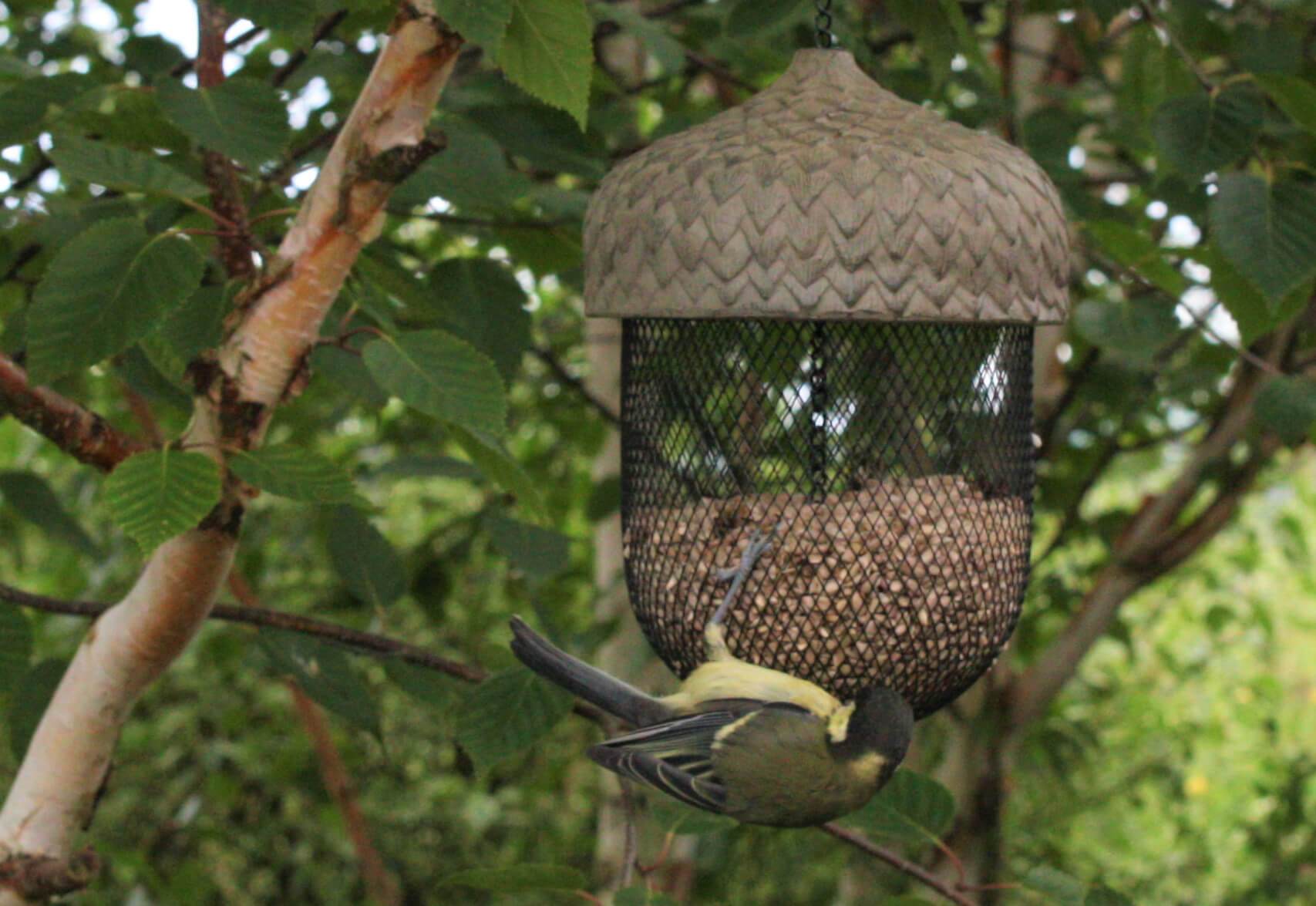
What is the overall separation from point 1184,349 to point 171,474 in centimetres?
278

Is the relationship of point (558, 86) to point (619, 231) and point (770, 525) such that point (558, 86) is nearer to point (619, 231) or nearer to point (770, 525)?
point (619, 231)

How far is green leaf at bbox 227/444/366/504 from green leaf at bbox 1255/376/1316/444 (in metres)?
1.36

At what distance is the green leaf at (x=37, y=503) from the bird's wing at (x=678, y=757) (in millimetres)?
1135

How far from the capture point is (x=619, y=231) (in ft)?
4.89

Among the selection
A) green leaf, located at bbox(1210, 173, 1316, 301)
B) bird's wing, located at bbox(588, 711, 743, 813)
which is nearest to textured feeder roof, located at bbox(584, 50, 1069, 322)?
Answer: green leaf, located at bbox(1210, 173, 1316, 301)

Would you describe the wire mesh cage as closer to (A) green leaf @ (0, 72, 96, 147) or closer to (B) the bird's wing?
(B) the bird's wing

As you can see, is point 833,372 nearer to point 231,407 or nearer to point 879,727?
point 879,727

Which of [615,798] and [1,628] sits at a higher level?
[1,628]

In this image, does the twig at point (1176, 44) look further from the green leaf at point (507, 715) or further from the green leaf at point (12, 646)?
the green leaf at point (12, 646)

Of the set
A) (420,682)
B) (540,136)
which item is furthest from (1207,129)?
(420,682)

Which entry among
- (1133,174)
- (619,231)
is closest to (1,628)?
(619,231)

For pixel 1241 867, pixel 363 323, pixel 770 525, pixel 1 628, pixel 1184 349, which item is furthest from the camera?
pixel 1241 867

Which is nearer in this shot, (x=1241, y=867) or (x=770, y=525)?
(x=770, y=525)

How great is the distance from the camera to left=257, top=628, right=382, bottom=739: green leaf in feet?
6.24
